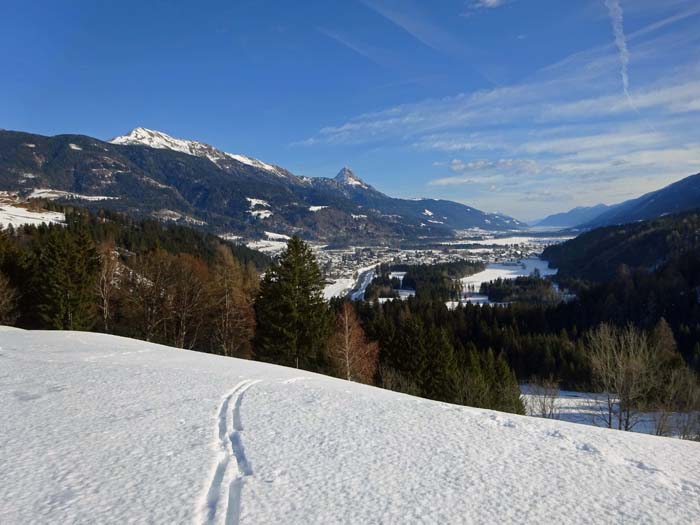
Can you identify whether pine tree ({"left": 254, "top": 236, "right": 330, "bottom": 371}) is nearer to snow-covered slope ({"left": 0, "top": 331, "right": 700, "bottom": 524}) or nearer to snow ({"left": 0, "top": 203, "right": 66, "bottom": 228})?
snow-covered slope ({"left": 0, "top": 331, "right": 700, "bottom": 524})

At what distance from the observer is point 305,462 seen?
7.70 m

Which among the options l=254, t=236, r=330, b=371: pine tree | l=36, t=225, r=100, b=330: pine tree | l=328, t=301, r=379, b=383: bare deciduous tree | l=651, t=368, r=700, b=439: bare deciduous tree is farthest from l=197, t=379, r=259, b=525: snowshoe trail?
l=651, t=368, r=700, b=439: bare deciduous tree

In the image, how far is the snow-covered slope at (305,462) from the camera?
6.01 m

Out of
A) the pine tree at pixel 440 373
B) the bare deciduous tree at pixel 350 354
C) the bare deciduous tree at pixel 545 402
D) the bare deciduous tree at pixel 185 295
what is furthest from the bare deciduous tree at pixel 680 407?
the bare deciduous tree at pixel 185 295

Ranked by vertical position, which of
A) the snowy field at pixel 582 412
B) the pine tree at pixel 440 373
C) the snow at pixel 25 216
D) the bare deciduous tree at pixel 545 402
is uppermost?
the snow at pixel 25 216

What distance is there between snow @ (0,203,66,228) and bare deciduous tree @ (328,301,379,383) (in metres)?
91.5

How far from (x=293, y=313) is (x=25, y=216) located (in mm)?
109261

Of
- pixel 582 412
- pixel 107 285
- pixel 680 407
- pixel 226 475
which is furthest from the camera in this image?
pixel 582 412

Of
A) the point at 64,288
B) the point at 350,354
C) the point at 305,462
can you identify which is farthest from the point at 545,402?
the point at 64,288

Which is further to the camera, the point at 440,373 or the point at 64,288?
the point at 440,373

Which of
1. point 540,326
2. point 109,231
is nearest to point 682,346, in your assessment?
point 540,326

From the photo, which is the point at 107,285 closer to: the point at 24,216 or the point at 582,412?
the point at 582,412

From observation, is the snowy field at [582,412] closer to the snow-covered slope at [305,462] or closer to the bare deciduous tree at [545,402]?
the bare deciduous tree at [545,402]

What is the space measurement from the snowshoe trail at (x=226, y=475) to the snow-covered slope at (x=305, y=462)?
0.03m
